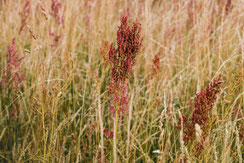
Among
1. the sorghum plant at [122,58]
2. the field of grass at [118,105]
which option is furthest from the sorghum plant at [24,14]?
the sorghum plant at [122,58]

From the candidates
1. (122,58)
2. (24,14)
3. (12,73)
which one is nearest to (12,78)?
(12,73)

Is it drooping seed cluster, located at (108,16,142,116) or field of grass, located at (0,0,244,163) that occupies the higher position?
drooping seed cluster, located at (108,16,142,116)

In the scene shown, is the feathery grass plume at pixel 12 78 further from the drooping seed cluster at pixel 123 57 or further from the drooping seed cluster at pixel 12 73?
the drooping seed cluster at pixel 123 57

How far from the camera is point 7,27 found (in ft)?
7.72

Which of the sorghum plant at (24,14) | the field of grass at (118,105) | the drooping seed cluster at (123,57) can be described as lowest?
the field of grass at (118,105)

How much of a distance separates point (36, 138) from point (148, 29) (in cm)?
132

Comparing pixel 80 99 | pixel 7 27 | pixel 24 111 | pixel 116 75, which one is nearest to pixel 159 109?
pixel 80 99

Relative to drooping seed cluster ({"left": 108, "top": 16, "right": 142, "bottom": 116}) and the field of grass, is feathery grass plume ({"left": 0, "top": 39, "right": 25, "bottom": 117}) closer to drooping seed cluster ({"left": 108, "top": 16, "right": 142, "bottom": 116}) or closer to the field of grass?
the field of grass

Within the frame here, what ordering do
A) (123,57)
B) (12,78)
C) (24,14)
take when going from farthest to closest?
(24,14), (12,78), (123,57)

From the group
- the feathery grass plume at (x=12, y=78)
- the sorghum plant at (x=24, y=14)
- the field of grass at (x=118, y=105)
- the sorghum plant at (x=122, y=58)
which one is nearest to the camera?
the sorghum plant at (x=122, y=58)

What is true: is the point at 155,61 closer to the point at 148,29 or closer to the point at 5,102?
the point at 148,29

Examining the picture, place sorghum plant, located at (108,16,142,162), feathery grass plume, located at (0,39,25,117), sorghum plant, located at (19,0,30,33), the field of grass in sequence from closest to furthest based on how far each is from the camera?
1. sorghum plant, located at (108,16,142,162)
2. the field of grass
3. feathery grass plume, located at (0,39,25,117)
4. sorghum plant, located at (19,0,30,33)

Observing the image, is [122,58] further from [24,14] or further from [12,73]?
[24,14]

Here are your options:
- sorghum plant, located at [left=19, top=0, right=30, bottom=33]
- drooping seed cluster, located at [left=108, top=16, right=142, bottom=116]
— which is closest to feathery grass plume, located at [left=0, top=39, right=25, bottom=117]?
sorghum plant, located at [left=19, top=0, right=30, bottom=33]
